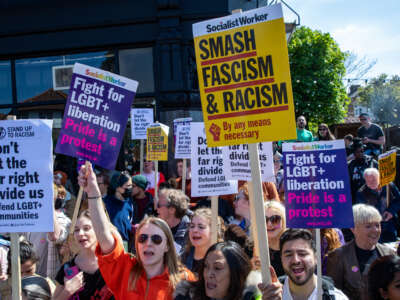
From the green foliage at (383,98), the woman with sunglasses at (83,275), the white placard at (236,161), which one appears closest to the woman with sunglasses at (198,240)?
the white placard at (236,161)

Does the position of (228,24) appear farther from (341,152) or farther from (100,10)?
→ (100,10)

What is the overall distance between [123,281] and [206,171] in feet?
6.79

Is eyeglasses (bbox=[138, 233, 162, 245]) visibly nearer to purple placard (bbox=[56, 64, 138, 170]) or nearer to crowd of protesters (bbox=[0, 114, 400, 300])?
crowd of protesters (bbox=[0, 114, 400, 300])

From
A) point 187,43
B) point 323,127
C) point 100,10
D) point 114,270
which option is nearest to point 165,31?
point 187,43

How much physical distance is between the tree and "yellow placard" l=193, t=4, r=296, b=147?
20809 millimetres

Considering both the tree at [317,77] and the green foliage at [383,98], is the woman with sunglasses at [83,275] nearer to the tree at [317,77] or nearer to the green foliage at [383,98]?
the tree at [317,77]

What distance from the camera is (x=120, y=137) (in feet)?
12.9

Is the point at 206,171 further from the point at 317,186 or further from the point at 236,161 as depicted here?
the point at 317,186

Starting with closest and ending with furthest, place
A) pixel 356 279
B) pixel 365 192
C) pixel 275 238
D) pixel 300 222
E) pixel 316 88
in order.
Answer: pixel 300 222
pixel 356 279
pixel 275 238
pixel 365 192
pixel 316 88

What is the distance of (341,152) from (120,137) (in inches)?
69.3

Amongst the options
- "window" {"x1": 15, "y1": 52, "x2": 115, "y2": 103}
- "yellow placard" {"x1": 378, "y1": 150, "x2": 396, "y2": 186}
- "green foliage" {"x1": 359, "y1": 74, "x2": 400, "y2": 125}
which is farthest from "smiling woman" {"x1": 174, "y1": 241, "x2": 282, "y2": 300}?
"green foliage" {"x1": 359, "y1": 74, "x2": 400, "y2": 125}

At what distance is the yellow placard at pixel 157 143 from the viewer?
27.7 ft

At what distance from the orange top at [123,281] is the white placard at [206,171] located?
1.59m

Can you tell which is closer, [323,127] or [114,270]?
[114,270]
